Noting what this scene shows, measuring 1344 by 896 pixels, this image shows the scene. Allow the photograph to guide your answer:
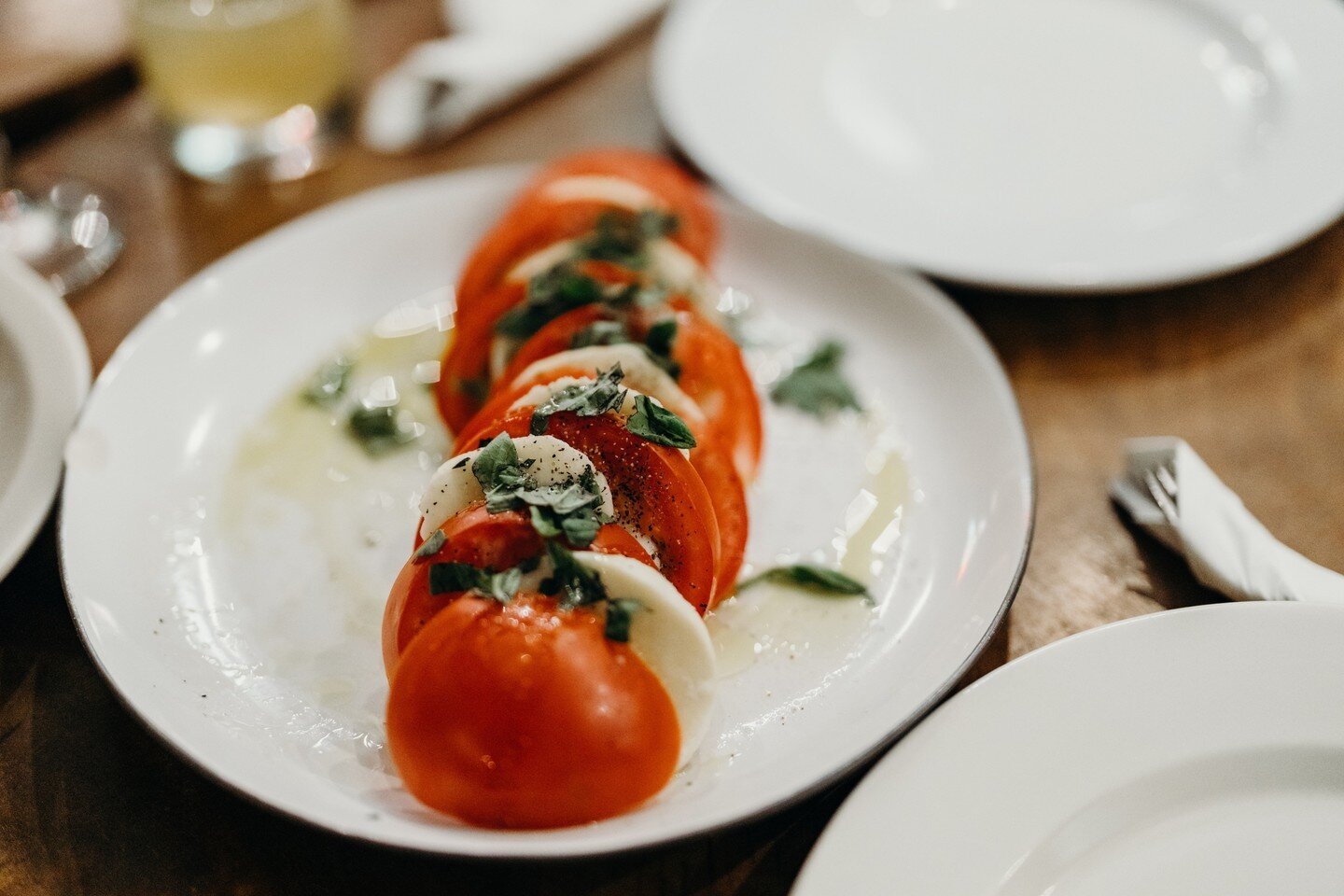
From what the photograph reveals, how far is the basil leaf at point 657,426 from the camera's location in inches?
46.1

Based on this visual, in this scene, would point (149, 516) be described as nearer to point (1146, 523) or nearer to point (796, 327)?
point (796, 327)

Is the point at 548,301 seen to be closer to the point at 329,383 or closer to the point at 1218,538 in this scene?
the point at 329,383

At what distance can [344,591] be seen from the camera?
136 cm

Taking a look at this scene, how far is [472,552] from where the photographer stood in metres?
1.06

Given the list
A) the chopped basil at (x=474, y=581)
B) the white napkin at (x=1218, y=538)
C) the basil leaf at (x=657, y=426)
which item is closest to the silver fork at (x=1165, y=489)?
the white napkin at (x=1218, y=538)

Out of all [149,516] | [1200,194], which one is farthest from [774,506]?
[1200,194]

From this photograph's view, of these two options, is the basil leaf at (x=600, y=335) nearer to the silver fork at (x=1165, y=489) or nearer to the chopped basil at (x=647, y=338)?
the chopped basil at (x=647, y=338)

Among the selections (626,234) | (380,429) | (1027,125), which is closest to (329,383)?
(380,429)

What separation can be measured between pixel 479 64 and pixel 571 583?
1.51 meters

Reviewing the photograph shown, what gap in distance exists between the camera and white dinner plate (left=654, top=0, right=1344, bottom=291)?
1.79 meters

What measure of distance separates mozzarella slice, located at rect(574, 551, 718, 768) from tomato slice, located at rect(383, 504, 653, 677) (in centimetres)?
4

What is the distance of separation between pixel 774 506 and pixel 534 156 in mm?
1061

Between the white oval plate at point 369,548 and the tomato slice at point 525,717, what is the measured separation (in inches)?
A: 1.3

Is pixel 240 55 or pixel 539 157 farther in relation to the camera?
pixel 539 157
